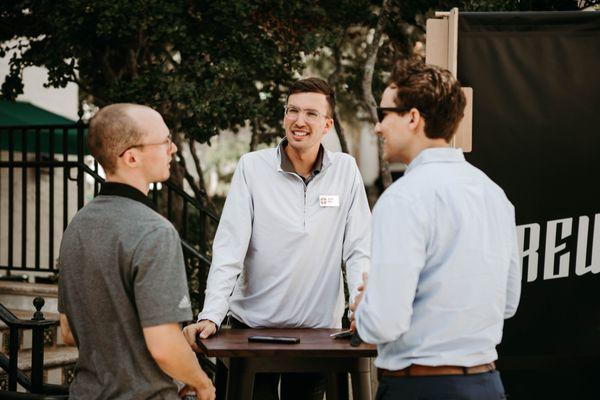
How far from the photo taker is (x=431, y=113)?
273cm

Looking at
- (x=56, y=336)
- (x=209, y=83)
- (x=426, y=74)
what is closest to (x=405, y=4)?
(x=209, y=83)

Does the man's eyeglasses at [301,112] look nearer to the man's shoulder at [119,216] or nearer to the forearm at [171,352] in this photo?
the man's shoulder at [119,216]

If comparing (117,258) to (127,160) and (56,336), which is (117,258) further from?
(56,336)

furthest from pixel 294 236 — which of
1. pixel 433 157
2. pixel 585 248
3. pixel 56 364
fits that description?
pixel 56 364

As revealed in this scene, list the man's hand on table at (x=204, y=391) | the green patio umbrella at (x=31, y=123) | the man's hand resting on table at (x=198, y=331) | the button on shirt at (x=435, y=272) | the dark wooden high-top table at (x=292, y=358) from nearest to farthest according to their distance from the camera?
the button on shirt at (x=435, y=272), the man's hand on table at (x=204, y=391), the dark wooden high-top table at (x=292, y=358), the man's hand resting on table at (x=198, y=331), the green patio umbrella at (x=31, y=123)

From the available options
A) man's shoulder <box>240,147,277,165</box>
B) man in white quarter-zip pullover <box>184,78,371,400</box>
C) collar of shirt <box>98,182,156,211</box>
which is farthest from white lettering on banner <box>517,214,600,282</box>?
collar of shirt <box>98,182,156,211</box>

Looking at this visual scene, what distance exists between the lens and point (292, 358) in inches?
135

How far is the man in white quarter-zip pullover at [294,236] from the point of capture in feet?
13.2

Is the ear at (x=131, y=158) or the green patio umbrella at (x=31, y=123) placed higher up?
the green patio umbrella at (x=31, y=123)

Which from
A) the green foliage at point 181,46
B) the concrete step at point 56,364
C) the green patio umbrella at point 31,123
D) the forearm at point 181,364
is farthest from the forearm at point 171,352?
the green patio umbrella at point 31,123

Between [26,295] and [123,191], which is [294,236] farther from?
[26,295]

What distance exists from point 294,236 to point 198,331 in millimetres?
654

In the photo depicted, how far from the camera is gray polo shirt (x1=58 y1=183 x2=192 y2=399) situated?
103 inches

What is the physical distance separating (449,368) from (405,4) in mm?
7679
